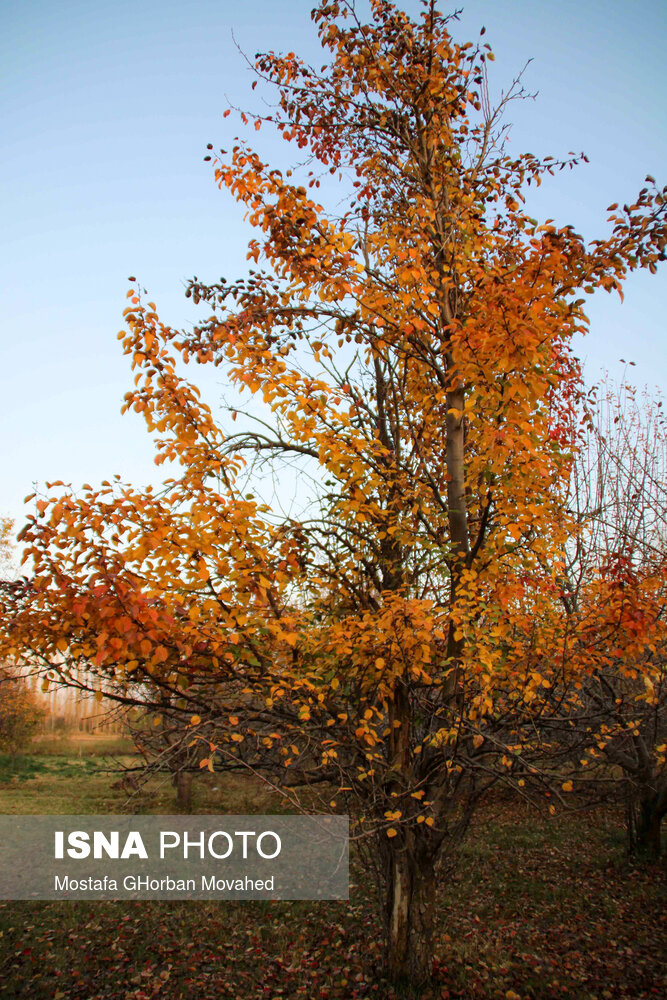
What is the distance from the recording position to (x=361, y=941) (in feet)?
22.2

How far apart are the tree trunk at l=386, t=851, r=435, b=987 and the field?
241 millimetres

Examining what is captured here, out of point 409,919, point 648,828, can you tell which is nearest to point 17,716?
point 648,828

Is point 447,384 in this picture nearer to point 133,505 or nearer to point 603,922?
point 133,505

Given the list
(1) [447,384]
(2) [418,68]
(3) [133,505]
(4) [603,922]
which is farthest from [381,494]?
(4) [603,922]

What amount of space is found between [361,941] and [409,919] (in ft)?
8.80

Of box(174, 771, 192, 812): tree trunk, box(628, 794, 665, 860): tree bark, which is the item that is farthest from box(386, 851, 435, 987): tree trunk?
box(174, 771, 192, 812): tree trunk

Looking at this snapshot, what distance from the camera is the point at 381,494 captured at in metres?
4.57

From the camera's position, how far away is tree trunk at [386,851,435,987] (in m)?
4.61

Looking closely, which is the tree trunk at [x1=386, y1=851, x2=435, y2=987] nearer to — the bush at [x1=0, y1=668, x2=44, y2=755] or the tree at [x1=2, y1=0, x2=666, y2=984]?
the tree at [x1=2, y1=0, x2=666, y2=984]

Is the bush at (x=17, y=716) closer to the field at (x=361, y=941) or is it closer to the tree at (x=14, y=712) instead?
the tree at (x=14, y=712)

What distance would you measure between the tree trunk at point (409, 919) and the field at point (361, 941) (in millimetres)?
241

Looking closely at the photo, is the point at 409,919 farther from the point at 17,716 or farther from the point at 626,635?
the point at 17,716

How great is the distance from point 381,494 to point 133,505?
6.74 ft

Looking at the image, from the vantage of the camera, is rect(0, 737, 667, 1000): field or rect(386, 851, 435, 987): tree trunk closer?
rect(386, 851, 435, 987): tree trunk
